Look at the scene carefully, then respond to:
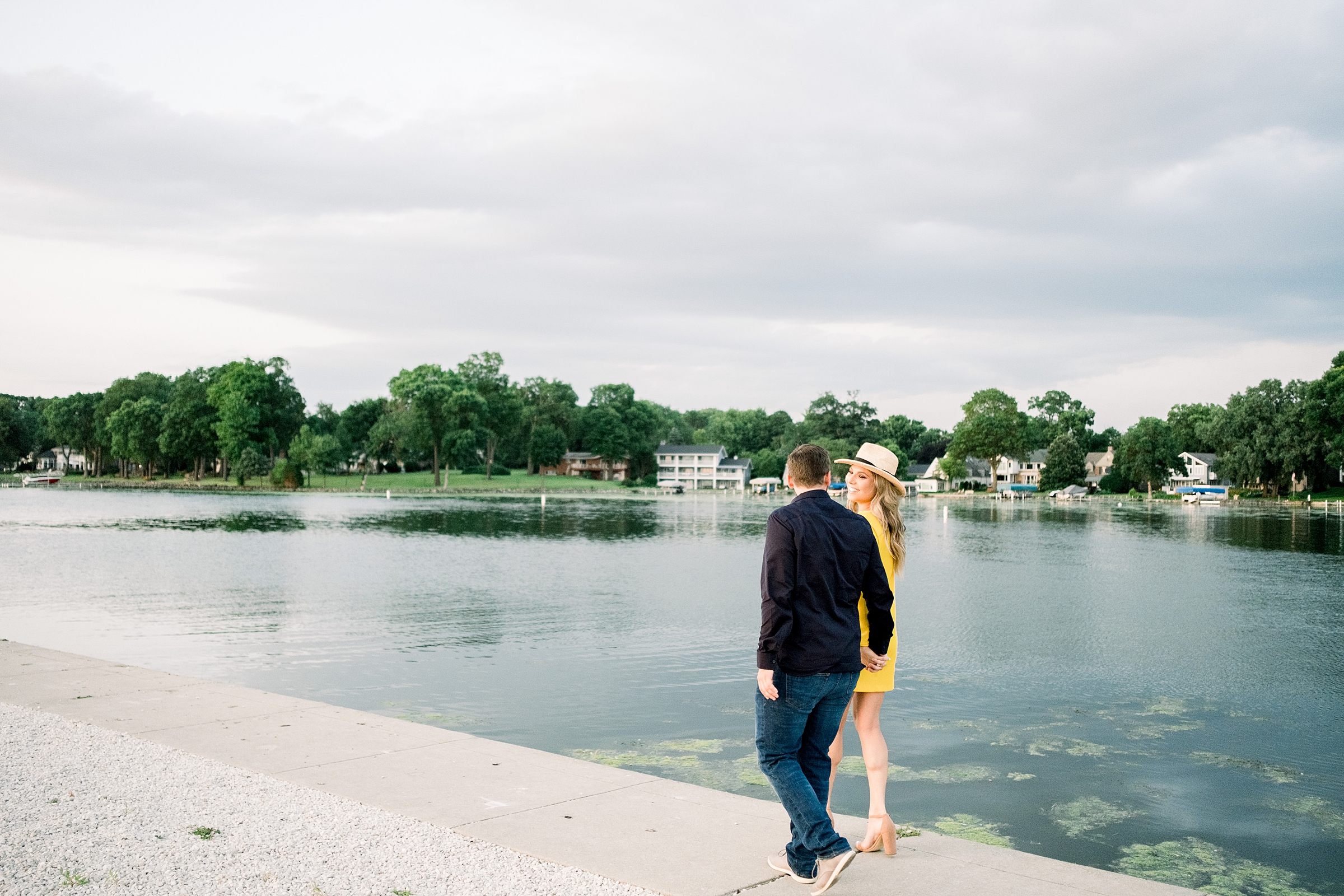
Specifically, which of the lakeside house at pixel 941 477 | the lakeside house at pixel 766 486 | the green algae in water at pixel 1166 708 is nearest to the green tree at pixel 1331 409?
the lakeside house at pixel 941 477

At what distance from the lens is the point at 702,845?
16.1 ft

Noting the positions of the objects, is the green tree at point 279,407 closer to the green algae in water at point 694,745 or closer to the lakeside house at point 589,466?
the lakeside house at point 589,466

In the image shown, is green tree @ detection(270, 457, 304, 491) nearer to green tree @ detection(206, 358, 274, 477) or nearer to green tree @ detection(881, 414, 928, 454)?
green tree @ detection(206, 358, 274, 477)

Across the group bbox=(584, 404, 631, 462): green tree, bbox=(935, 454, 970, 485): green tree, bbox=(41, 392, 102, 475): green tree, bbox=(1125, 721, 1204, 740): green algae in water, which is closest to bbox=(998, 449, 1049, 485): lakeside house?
bbox=(935, 454, 970, 485): green tree

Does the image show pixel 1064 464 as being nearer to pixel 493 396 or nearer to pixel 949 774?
pixel 493 396

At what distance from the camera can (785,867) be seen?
4578 millimetres

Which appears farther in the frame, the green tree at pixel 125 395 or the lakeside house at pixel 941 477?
the lakeside house at pixel 941 477

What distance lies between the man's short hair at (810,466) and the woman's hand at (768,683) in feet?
2.99

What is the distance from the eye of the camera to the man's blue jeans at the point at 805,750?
14.7 feet

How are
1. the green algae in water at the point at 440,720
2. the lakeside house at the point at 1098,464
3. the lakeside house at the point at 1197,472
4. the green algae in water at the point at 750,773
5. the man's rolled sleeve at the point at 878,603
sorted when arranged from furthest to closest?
the lakeside house at the point at 1098,464 < the lakeside house at the point at 1197,472 < the green algae in water at the point at 440,720 < the green algae in water at the point at 750,773 < the man's rolled sleeve at the point at 878,603

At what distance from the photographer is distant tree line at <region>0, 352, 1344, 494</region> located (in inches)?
4156

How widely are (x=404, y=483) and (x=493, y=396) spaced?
15.9 m

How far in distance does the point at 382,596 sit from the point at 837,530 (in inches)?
712

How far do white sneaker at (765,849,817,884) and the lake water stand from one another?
2972mm
